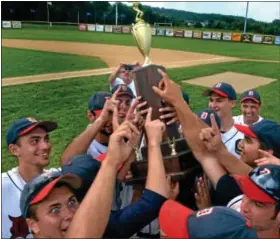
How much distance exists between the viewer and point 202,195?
102 inches

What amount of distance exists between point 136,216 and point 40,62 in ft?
52.7

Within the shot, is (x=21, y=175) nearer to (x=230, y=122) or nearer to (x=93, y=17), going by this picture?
(x=230, y=122)

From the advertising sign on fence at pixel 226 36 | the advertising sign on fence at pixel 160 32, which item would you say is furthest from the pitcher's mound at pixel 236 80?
the advertising sign on fence at pixel 160 32

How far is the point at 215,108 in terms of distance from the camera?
4863 mm

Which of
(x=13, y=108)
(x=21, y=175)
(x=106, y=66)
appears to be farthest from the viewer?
(x=106, y=66)

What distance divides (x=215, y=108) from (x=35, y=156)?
2478mm

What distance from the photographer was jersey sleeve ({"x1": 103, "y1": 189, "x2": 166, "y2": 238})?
212 centimetres

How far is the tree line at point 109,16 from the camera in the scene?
131 feet

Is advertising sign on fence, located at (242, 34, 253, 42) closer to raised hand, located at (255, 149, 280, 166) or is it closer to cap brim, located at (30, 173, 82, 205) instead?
raised hand, located at (255, 149, 280, 166)

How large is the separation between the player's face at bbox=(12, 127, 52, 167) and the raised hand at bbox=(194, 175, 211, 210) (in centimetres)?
133

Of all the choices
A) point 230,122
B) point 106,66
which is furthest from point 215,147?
point 106,66

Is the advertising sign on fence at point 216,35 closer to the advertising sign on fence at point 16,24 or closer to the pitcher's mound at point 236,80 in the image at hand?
the advertising sign on fence at point 16,24

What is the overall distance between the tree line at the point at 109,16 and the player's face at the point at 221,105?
→ 33.7 metres

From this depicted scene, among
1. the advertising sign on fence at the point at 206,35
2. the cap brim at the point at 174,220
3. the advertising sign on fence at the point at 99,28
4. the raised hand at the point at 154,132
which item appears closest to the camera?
the cap brim at the point at 174,220
